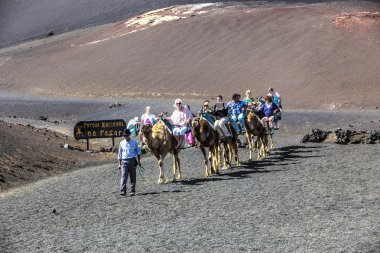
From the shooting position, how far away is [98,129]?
3058cm

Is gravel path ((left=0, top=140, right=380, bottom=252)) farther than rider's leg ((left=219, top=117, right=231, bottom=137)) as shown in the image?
No

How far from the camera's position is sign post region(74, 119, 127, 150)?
3012 cm

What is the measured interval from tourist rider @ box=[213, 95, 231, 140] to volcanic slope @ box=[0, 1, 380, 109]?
2554cm

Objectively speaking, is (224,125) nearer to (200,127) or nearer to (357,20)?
(200,127)

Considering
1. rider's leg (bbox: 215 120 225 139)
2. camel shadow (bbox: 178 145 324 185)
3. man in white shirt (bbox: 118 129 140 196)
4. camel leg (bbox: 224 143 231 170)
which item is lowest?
camel shadow (bbox: 178 145 324 185)

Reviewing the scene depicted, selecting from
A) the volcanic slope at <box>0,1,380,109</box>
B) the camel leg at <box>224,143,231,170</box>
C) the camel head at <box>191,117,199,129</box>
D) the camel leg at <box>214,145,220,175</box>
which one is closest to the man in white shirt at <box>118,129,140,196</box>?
the camel head at <box>191,117,199,129</box>

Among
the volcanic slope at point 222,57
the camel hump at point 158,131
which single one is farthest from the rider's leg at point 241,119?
the volcanic slope at point 222,57

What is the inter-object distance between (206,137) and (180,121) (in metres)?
0.86

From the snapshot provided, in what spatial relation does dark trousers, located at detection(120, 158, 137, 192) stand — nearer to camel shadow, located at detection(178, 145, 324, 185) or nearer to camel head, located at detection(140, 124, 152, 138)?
camel head, located at detection(140, 124, 152, 138)

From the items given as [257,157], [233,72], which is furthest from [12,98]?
[257,157]

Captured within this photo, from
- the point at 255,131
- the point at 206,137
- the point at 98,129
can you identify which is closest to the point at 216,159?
the point at 206,137

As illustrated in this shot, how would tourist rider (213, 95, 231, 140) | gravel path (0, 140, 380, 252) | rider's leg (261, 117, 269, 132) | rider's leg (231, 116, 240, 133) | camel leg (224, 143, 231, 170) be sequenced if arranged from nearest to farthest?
gravel path (0, 140, 380, 252)
tourist rider (213, 95, 231, 140)
camel leg (224, 143, 231, 170)
rider's leg (231, 116, 240, 133)
rider's leg (261, 117, 269, 132)

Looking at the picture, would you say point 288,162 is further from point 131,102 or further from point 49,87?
point 49,87

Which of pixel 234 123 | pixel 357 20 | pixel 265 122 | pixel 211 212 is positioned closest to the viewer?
pixel 211 212
